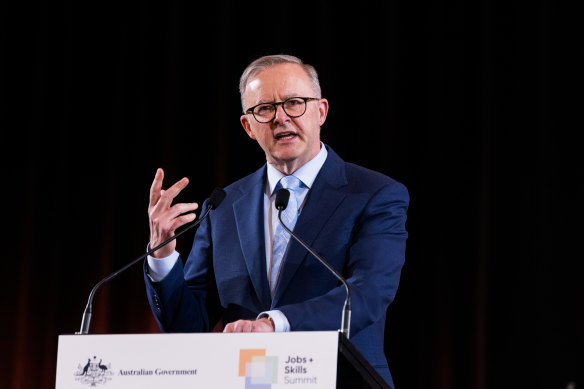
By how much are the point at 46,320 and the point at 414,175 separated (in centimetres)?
209

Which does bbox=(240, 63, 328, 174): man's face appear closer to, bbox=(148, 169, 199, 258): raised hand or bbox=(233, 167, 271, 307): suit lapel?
bbox=(233, 167, 271, 307): suit lapel

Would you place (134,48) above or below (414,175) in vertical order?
above

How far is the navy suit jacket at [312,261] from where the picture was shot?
2.21m

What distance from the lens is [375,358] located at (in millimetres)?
2219

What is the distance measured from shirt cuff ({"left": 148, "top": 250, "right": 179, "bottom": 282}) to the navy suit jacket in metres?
0.02

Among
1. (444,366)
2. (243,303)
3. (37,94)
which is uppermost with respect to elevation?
(37,94)

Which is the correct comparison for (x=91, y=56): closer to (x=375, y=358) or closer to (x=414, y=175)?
(x=414, y=175)

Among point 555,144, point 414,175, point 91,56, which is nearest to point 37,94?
point 91,56

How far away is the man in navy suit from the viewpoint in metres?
2.15

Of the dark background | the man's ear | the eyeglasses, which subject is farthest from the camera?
the dark background

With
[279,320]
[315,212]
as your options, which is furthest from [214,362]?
[315,212]

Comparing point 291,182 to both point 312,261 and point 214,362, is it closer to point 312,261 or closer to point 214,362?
point 312,261

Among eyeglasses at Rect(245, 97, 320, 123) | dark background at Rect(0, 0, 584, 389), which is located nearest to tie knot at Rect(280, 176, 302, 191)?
eyeglasses at Rect(245, 97, 320, 123)

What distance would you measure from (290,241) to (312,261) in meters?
0.10
